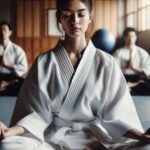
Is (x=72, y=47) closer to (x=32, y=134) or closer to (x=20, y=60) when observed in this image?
(x=32, y=134)

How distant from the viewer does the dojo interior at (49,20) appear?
4855 mm

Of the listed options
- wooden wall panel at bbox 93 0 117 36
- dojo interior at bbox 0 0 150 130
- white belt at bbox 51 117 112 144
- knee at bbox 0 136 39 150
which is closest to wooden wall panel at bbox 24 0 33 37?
dojo interior at bbox 0 0 150 130

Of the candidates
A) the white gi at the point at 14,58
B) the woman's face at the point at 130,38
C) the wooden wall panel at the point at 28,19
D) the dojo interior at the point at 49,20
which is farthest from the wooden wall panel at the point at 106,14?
the white gi at the point at 14,58

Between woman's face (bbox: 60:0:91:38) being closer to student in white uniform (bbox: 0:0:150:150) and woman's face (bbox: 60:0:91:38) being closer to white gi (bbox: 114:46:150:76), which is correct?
student in white uniform (bbox: 0:0:150:150)

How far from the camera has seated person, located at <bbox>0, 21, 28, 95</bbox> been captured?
15.2 ft

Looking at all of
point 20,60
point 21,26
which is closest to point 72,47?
point 20,60

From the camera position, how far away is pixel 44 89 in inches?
46.1

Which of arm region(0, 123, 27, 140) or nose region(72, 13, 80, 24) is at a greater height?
nose region(72, 13, 80, 24)

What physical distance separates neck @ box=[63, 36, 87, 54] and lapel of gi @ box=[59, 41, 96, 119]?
0.08 ft

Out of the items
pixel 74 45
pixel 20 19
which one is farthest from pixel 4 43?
pixel 74 45

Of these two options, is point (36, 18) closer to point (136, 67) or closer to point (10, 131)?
point (136, 67)

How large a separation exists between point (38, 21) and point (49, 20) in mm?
164

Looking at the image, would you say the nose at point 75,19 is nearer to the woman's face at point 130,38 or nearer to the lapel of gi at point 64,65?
the lapel of gi at point 64,65

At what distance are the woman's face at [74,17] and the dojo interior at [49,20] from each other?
3.49 m
